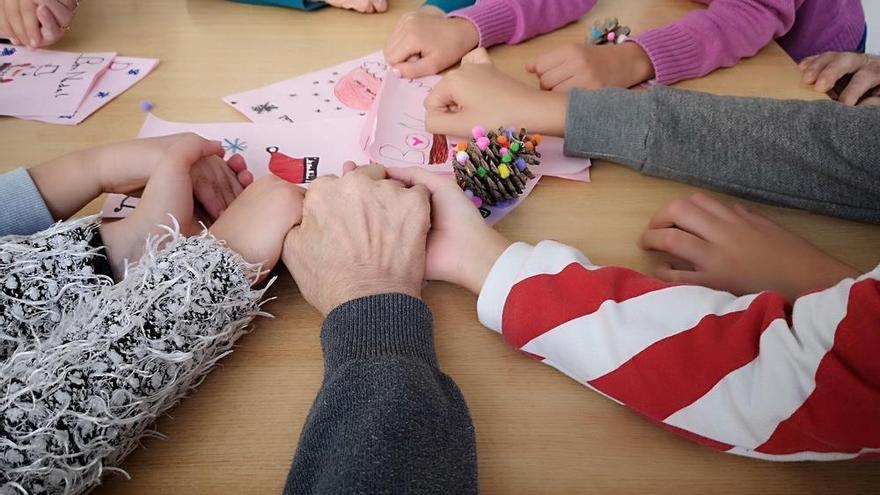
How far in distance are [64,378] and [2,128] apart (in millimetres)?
517

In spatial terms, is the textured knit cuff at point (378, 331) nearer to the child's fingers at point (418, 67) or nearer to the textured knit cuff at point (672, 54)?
the child's fingers at point (418, 67)

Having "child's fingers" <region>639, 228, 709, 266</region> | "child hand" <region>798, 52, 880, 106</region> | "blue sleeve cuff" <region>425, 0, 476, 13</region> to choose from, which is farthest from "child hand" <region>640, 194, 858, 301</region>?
"blue sleeve cuff" <region>425, 0, 476, 13</region>

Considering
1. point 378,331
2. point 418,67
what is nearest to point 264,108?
point 418,67

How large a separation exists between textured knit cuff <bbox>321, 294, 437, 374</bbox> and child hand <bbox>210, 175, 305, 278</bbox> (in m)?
0.12

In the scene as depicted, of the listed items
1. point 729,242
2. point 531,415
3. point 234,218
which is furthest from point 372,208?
point 729,242

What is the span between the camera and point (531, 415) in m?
0.54

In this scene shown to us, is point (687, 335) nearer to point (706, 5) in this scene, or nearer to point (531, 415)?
point (531, 415)

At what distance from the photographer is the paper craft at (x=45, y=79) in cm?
84

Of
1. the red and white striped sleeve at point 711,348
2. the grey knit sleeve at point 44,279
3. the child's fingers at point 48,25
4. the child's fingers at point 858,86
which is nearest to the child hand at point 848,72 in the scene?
the child's fingers at point 858,86

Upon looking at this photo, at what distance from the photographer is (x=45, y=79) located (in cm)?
90

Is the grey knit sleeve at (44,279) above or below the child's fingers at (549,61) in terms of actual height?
below

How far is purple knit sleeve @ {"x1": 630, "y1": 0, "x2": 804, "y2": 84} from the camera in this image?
3.07 feet

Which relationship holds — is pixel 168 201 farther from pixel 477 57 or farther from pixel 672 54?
pixel 672 54

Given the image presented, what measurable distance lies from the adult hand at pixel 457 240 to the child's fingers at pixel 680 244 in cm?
17
